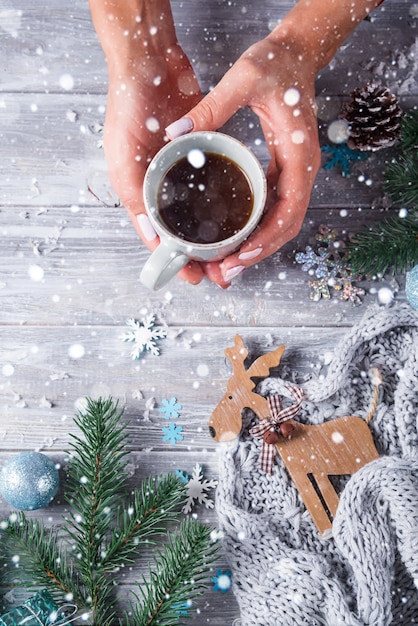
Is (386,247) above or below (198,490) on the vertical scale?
above

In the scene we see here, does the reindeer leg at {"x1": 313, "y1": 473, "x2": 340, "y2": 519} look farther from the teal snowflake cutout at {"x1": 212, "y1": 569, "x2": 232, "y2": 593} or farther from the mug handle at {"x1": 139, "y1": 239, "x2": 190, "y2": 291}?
the mug handle at {"x1": 139, "y1": 239, "x2": 190, "y2": 291}

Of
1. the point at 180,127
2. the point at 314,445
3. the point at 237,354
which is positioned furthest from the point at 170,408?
the point at 180,127

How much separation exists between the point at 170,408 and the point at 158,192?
38cm

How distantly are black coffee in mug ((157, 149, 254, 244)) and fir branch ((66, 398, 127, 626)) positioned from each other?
0.31 metres

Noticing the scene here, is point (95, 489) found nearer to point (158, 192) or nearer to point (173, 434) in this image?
point (173, 434)

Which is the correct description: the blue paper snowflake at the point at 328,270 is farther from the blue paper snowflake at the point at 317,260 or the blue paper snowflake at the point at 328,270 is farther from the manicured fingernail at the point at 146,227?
the manicured fingernail at the point at 146,227

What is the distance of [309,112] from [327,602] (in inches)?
29.1

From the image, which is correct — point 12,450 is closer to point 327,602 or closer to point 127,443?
point 127,443

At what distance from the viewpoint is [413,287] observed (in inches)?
38.0

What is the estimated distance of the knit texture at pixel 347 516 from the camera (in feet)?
3.12

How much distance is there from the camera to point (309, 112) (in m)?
0.95

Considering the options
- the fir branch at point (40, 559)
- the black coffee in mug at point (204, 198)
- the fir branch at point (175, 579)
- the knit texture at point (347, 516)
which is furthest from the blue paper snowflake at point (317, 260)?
the fir branch at point (40, 559)

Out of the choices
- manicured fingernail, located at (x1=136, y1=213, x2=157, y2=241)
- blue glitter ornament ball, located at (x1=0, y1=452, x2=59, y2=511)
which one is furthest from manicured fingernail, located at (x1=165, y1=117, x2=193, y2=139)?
blue glitter ornament ball, located at (x1=0, y1=452, x2=59, y2=511)

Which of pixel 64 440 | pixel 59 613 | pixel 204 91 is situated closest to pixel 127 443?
pixel 64 440
